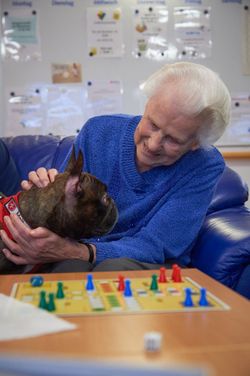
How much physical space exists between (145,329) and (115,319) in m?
0.07

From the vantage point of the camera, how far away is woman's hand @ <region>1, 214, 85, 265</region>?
1381 mm

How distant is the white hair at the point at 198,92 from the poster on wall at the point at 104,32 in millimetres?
1419

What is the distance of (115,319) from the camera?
0.84 metres

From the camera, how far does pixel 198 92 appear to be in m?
1.57

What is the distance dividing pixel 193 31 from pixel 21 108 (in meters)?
1.19

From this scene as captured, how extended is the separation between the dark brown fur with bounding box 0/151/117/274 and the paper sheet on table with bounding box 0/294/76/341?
58cm

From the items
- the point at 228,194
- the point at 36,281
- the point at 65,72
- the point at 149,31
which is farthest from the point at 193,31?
the point at 36,281

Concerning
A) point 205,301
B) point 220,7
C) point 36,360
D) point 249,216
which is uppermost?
point 220,7

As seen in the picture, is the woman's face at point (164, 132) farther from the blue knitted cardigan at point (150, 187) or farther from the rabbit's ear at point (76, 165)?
the rabbit's ear at point (76, 165)

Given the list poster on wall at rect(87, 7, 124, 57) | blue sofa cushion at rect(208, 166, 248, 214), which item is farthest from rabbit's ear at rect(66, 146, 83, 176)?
poster on wall at rect(87, 7, 124, 57)

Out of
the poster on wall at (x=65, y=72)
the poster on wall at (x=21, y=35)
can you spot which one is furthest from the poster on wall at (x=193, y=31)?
the poster on wall at (x=21, y=35)

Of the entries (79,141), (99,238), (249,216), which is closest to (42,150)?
(79,141)

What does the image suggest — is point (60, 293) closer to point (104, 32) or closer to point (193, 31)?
point (104, 32)

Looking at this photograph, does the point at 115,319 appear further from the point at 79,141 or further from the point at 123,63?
the point at 123,63
